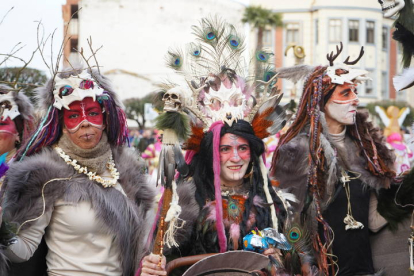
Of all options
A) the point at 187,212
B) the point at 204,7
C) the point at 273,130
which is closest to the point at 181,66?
the point at 273,130

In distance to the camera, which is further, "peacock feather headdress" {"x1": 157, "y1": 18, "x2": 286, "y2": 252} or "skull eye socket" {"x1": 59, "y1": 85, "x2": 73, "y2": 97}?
"peacock feather headdress" {"x1": 157, "y1": 18, "x2": 286, "y2": 252}

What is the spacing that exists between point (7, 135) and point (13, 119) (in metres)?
0.16

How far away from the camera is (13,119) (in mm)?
5715

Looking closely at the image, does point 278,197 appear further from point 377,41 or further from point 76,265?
point 377,41

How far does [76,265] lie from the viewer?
4180 mm

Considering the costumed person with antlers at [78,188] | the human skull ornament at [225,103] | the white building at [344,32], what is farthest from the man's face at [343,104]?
the white building at [344,32]

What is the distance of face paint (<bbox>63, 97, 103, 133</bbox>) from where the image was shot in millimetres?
4424

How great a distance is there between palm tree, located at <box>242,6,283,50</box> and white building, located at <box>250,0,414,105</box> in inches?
133

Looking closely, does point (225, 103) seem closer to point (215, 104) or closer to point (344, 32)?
point (215, 104)

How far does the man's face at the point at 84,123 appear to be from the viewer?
4398 mm

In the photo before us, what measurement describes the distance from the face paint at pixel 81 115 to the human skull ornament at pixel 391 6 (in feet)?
6.84

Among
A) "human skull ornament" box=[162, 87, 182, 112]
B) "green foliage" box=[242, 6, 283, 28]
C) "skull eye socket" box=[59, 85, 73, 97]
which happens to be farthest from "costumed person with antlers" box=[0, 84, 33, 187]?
"green foliage" box=[242, 6, 283, 28]

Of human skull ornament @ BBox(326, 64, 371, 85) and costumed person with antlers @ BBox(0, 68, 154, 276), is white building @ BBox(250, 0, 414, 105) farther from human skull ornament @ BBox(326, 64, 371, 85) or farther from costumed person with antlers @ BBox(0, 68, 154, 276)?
costumed person with antlers @ BBox(0, 68, 154, 276)

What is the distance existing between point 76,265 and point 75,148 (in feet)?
2.60
